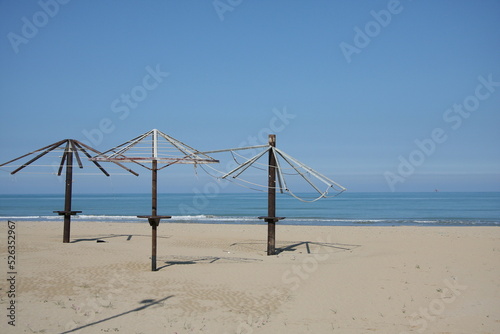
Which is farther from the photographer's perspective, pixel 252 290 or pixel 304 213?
pixel 304 213

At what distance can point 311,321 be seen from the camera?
7.81 meters

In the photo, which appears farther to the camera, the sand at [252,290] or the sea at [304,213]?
the sea at [304,213]

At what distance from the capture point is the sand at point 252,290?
7.61 m

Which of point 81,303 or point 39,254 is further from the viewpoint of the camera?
point 39,254

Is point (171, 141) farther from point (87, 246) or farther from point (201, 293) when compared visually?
point (87, 246)

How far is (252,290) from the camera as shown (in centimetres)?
986

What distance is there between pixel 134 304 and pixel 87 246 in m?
8.31

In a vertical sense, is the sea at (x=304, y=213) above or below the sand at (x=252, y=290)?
below

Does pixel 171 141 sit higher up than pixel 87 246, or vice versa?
pixel 171 141

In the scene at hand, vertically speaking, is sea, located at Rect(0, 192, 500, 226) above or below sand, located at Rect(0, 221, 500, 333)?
below

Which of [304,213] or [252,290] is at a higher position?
[252,290]

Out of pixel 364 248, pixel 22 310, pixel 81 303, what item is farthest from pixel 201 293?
pixel 364 248

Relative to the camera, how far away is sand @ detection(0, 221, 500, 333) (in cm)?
761

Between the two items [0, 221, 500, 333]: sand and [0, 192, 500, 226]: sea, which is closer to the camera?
[0, 221, 500, 333]: sand
